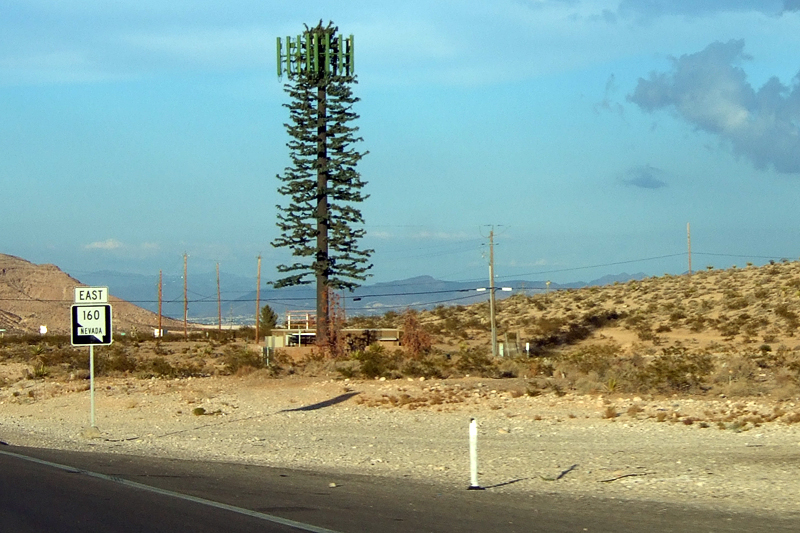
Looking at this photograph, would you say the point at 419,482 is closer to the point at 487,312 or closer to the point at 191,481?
the point at 191,481

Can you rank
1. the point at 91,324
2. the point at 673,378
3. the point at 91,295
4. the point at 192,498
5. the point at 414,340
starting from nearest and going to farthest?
1. the point at 192,498
2. the point at 91,324
3. the point at 91,295
4. the point at 673,378
5. the point at 414,340

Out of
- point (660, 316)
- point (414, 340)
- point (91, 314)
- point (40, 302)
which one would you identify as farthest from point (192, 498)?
point (40, 302)

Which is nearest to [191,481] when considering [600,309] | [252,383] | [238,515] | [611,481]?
[238,515]

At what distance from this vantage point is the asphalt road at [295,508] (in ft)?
28.7

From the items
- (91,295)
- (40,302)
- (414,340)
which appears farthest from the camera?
(40,302)

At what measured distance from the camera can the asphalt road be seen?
8.74 metres

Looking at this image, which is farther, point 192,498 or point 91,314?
point 91,314

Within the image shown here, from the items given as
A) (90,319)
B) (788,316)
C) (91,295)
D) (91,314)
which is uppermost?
(91,295)

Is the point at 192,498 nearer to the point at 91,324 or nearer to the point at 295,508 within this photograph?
the point at 295,508

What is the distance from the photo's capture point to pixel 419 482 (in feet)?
40.3

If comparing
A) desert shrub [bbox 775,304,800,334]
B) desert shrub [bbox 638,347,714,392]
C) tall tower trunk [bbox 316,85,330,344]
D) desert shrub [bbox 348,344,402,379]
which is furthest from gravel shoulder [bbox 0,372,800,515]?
desert shrub [bbox 775,304,800,334]

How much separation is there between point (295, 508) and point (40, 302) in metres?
142

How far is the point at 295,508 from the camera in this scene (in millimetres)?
9781

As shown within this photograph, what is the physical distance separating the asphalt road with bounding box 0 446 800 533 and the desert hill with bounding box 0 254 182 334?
4558 inches
